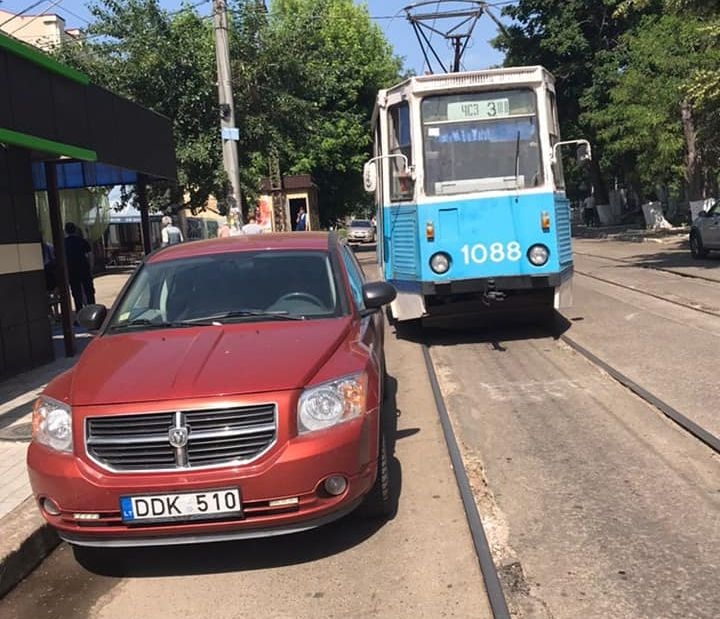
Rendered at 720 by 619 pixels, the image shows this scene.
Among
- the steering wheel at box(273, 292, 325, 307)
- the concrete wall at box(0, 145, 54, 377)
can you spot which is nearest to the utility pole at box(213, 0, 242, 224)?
the concrete wall at box(0, 145, 54, 377)

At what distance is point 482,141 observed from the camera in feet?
31.4

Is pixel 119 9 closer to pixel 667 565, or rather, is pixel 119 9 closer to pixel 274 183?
pixel 274 183

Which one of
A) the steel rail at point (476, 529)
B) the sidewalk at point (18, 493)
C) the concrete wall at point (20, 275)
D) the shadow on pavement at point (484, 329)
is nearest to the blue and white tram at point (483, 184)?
the shadow on pavement at point (484, 329)

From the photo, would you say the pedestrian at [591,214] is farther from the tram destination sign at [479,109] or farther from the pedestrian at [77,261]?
the tram destination sign at [479,109]

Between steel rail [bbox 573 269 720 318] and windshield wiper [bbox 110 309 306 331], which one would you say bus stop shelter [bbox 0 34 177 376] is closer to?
windshield wiper [bbox 110 309 306 331]

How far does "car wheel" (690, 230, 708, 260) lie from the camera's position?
64.9ft

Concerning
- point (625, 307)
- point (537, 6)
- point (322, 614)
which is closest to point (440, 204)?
point (625, 307)

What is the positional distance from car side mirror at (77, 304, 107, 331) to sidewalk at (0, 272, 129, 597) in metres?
1.14

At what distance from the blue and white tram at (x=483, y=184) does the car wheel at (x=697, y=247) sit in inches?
458

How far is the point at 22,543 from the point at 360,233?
41.8m

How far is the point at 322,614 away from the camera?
3541 mm

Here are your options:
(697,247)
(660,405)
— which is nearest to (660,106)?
(697,247)

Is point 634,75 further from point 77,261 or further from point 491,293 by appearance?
point 491,293

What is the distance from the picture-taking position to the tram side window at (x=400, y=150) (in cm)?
971
